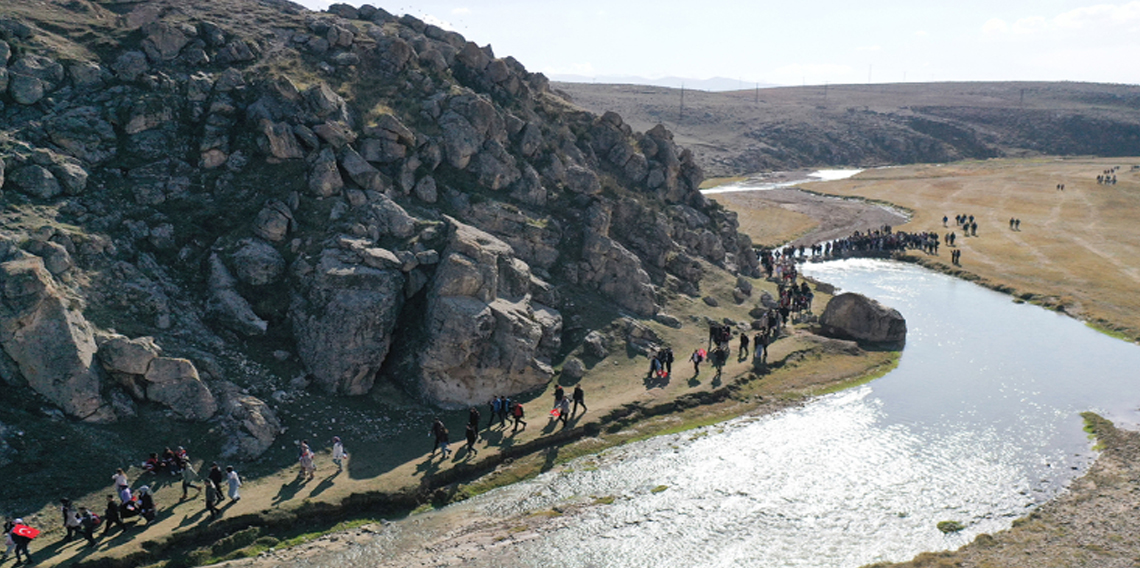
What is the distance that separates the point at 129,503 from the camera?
26.7 m

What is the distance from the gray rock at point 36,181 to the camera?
1368 inches

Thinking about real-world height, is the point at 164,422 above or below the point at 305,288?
below

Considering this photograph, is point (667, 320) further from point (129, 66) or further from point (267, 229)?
point (129, 66)

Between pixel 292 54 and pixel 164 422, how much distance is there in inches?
1085

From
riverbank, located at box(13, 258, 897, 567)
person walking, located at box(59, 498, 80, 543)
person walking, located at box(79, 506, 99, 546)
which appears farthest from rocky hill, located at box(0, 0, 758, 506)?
person walking, located at box(79, 506, 99, 546)

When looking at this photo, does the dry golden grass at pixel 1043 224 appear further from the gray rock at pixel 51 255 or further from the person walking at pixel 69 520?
the gray rock at pixel 51 255

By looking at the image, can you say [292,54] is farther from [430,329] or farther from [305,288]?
[430,329]

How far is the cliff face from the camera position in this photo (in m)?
32.4

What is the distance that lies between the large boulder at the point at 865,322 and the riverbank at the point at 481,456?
5.91 ft

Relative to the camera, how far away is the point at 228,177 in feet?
133

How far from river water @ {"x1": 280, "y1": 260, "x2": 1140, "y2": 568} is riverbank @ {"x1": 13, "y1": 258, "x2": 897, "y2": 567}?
1.22m

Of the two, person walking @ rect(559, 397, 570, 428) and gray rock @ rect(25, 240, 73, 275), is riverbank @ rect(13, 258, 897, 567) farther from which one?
gray rock @ rect(25, 240, 73, 275)

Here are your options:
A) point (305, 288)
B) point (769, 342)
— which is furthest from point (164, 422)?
point (769, 342)

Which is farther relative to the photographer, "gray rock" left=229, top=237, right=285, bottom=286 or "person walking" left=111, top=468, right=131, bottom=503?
"gray rock" left=229, top=237, right=285, bottom=286
